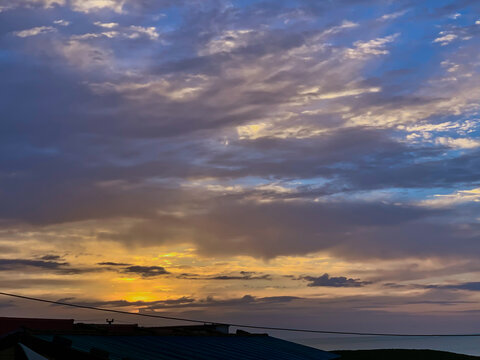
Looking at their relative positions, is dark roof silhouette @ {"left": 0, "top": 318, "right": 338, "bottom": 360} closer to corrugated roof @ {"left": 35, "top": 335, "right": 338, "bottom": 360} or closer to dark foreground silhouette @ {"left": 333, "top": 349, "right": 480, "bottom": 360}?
corrugated roof @ {"left": 35, "top": 335, "right": 338, "bottom": 360}

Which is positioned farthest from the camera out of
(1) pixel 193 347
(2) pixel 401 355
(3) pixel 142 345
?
(2) pixel 401 355

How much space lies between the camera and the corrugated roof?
24.8 metres

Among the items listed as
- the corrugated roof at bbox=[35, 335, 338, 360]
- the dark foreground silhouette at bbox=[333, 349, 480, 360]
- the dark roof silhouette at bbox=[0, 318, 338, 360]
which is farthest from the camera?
the dark foreground silhouette at bbox=[333, 349, 480, 360]

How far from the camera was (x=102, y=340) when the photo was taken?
87.8 feet

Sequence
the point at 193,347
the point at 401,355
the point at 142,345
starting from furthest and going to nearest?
the point at 401,355, the point at 193,347, the point at 142,345

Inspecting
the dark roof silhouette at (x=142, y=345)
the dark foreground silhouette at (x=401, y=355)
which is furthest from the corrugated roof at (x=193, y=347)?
the dark foreground silhouette at (x=401, y=355)

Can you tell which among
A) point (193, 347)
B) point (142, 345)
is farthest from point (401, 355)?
point (142, 345)

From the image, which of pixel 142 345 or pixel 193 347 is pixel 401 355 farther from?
pixel 142 345

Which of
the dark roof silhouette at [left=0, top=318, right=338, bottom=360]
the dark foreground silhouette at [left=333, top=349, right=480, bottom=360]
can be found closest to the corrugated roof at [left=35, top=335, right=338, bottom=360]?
the dark roof silhouette at [left=0, top=318, right=338, bottom=360]

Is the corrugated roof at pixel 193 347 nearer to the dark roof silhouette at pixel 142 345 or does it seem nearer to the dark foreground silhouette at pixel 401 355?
the dark roof silhouette at pixel 142 345

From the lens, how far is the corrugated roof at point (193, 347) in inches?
974

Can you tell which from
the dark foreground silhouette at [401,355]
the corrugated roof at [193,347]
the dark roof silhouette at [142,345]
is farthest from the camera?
the dark foreground silhouette at [401,355]

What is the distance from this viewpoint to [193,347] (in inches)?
1157

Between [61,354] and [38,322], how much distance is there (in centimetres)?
→ 1798
